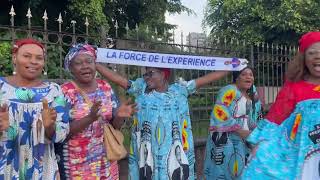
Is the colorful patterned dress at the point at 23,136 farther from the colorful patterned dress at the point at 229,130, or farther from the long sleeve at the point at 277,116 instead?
the colorful patterned dress at the point at 229,130

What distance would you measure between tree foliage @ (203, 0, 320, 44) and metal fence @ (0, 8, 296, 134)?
7819 millimetres

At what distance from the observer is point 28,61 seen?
2.94 meters

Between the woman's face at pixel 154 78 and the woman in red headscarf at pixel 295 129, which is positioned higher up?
the woman's face at pixel 154 78

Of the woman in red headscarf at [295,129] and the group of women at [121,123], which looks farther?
the woman in red headscarf at [295,129]

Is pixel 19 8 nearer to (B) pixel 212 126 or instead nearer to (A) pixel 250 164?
(B) pixel 212 126

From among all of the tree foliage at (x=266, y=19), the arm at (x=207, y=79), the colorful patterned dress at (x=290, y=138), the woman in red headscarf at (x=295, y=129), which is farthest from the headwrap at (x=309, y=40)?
the tree foliage at (x=266, y=19)

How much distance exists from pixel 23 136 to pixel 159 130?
127 centimetres

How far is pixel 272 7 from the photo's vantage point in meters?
16.5

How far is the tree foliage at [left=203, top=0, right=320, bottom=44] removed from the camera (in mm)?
15445

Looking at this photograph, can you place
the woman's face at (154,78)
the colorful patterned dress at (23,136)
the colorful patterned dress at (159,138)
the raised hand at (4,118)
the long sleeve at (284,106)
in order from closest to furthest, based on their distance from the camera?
the raised hand at (4,118) → the colorful patterned dress at (23,136) → the long sleeve at (284,106) → the colorful patterned dress at (159,138) → the woman's face at (154,78)

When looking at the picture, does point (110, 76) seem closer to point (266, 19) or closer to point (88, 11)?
point (88, 11)

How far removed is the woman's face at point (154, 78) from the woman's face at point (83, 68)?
0.67 meters

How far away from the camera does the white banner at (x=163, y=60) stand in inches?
160

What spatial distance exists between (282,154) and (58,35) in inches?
88.2
